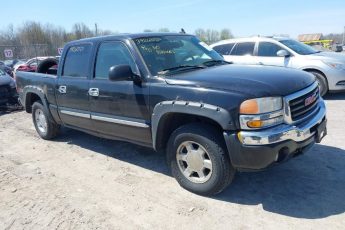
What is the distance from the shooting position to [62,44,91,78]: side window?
5.11m

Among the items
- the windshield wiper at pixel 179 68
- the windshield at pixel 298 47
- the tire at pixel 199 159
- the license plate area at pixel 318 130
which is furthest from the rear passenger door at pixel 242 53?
the tire at pixel 199 159

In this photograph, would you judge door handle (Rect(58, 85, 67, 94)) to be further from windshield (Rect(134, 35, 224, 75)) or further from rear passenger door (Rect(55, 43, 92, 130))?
windshield (Rect(134, 35, 224, 75))

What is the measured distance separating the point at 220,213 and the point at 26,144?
444 cm

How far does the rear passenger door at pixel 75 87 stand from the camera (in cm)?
507

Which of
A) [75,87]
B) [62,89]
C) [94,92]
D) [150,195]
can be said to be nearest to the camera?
[150,195]

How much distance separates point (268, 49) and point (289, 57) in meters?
0.59

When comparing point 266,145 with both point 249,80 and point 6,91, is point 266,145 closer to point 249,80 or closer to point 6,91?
point 249,80

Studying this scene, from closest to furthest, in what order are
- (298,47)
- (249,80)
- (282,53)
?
(249,80) < (282,53) < (298,47)

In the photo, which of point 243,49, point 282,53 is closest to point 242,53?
point 243,49

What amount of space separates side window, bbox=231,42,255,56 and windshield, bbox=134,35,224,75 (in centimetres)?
470

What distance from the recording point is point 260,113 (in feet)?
10.7

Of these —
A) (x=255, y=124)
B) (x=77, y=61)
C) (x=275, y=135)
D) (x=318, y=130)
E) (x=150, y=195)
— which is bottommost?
(x=150, y=195)

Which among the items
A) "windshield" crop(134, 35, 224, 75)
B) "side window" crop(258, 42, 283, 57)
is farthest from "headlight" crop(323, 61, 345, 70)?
"windshield" crop(134, 35, 224, 75)

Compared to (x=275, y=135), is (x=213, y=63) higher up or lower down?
higher up
